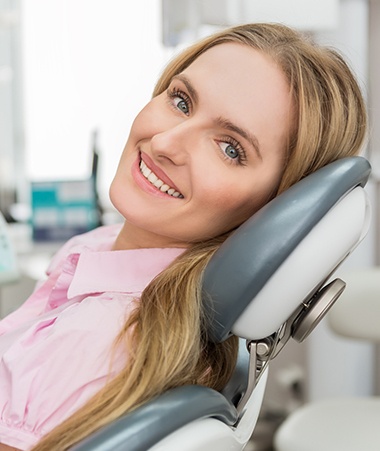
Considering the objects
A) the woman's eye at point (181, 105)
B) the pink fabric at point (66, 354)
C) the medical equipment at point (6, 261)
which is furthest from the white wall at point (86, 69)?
the pink fabric at point (66, 354)

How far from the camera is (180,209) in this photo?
997mm

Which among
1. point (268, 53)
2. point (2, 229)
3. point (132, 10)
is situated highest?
point (268, 53)

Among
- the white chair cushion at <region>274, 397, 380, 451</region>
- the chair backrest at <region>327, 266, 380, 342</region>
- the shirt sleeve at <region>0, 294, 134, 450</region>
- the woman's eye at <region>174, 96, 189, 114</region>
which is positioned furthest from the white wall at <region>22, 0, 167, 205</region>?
the shirt sleeve at <region>0, 294, 134, 450</region>

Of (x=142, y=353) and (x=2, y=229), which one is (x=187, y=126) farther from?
(x=2, y=229)

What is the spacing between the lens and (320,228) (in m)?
0.82

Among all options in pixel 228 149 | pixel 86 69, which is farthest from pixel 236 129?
pixel 86 69

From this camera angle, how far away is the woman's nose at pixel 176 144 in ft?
3.21

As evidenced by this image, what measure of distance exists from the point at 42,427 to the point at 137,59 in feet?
8.65

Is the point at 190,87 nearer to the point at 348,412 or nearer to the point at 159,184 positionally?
the point at 159,184

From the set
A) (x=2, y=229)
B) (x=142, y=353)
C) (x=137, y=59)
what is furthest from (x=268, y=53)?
(x=137, y=59)

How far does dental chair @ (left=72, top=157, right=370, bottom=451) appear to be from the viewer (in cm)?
78

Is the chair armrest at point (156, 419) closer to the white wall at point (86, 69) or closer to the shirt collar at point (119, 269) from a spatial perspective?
the shirt collar at point (119, 269)

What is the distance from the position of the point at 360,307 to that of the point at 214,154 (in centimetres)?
81

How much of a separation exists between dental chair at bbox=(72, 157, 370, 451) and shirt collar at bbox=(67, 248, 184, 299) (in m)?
0.16
